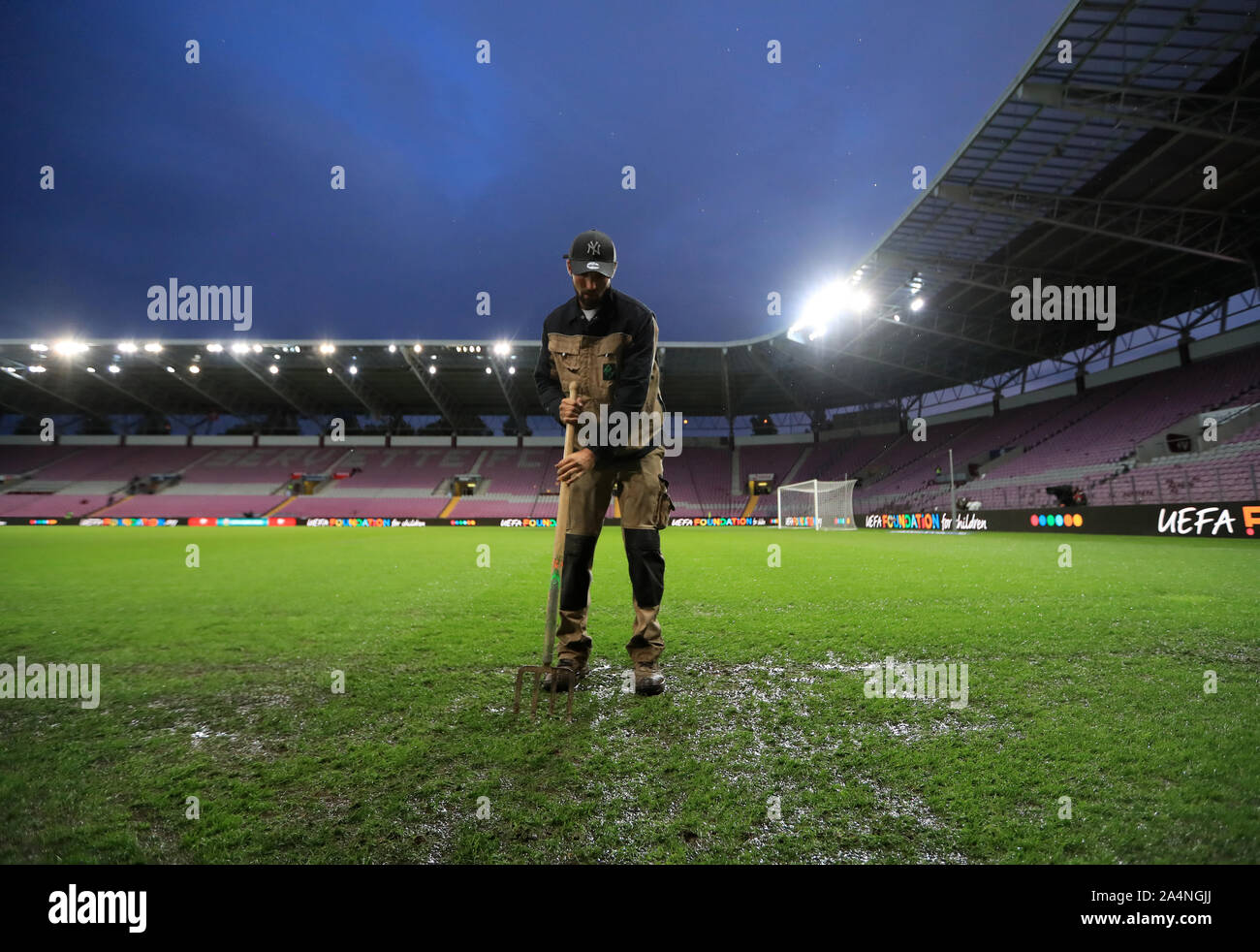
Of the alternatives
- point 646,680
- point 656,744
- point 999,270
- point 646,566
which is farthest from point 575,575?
point 999,270

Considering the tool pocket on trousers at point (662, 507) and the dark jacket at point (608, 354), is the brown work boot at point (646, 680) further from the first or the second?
the dark jacket at point (608, 354)

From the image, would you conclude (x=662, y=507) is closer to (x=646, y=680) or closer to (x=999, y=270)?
(x=646, y=680)

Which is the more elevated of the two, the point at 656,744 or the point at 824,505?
the point at 824,505

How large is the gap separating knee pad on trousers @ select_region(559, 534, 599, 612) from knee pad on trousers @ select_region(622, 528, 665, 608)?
24cm

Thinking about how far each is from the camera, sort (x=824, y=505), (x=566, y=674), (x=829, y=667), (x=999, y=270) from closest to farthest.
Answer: (x=566, y=674)
(x=829, y=667)
(x=999, y=270)
(x=824, y=505)

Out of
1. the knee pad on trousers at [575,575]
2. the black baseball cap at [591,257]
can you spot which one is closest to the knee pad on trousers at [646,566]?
the knee pad on trousers at [575,575]

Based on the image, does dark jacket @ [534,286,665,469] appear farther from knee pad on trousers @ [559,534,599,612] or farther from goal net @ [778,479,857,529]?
goal net @ [778,479,857,529]

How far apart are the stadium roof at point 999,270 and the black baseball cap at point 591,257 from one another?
17.0m

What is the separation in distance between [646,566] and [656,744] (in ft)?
3.80

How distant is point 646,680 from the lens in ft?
9.23

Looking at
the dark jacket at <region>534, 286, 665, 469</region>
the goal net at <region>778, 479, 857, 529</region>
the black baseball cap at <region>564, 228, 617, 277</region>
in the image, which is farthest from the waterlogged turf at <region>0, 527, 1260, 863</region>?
the goal net at <region>778, 479, 857, 529</region>

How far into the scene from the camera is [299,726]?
2318 mm

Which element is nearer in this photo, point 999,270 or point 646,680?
point 646,680
